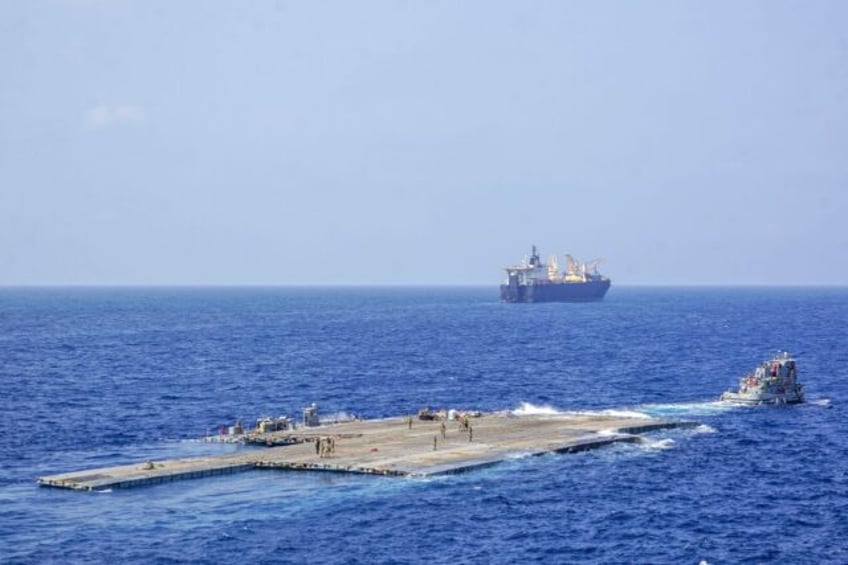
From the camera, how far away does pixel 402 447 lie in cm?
9850

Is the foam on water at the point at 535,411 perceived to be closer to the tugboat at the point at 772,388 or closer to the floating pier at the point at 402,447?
the floating pier at the point at 402,447

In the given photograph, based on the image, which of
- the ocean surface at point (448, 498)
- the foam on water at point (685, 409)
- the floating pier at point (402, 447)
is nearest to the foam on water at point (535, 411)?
the ocean surface at point (448, 498)

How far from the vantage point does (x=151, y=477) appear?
84312 mm

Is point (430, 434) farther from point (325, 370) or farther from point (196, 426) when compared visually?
point (325, 370)

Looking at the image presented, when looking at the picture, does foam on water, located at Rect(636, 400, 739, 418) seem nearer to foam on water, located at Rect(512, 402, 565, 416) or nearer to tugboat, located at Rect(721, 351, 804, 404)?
tugboat, located at Rect(721, 351, 804, 404)

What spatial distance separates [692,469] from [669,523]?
1780 cm

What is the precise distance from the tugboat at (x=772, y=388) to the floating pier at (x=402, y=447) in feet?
73.5

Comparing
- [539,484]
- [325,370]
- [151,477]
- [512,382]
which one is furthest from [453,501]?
[325,370]

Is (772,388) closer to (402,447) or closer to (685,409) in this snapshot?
(685,409)

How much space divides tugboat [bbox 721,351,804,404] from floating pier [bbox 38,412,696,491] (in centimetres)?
2240

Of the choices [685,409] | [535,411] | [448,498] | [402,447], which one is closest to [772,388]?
[685,409]

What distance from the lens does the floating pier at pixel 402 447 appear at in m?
86.8

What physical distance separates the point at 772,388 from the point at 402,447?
188ft

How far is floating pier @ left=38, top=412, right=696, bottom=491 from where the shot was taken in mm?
86750
